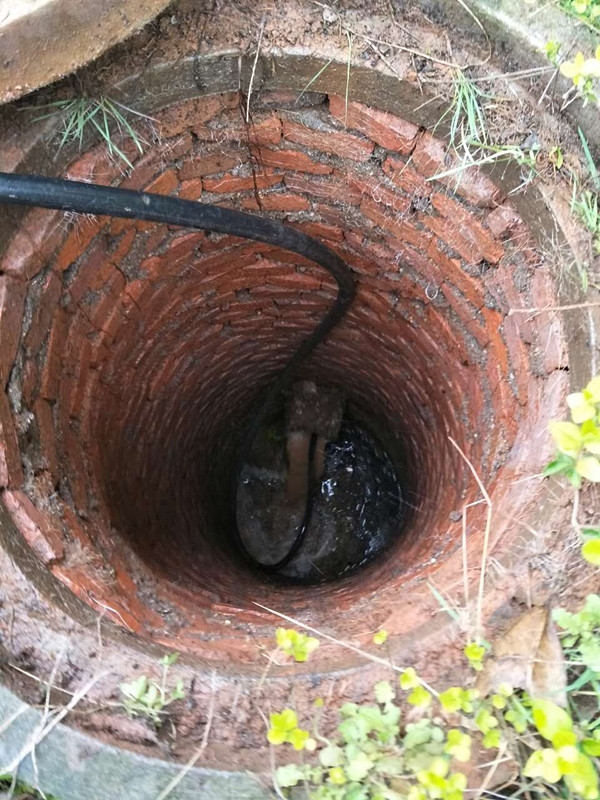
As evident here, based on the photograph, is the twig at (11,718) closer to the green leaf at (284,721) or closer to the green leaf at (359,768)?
the green leaf at (284,721)

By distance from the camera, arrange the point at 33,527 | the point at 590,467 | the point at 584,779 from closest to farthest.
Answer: the point at 584,779 < the point at 590,467 < the point at 33,527

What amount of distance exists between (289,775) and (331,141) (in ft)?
5.99

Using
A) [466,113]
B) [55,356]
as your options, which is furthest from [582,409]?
[55,356]

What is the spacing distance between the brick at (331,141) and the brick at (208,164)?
21 cm

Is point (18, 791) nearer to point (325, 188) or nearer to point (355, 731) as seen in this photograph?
point (355, 731)

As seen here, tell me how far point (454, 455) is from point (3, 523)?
183 cm

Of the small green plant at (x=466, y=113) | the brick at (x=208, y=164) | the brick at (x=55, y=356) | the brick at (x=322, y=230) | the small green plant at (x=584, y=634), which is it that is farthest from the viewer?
the brick at (x=322, y=230)

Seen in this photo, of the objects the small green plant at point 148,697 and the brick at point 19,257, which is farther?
the brick at point 19,257

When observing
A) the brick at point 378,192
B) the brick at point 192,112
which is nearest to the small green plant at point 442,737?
the brick at point 378,192

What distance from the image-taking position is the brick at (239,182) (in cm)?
223

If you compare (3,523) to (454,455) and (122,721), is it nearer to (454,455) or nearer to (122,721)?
(122,721)

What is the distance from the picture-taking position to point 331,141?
2.08 m

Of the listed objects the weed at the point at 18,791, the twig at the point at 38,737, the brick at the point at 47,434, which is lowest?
the weed at the point at 18,791

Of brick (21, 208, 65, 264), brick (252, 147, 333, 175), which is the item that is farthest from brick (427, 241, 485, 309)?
brick (21, 208, 65, 264)
